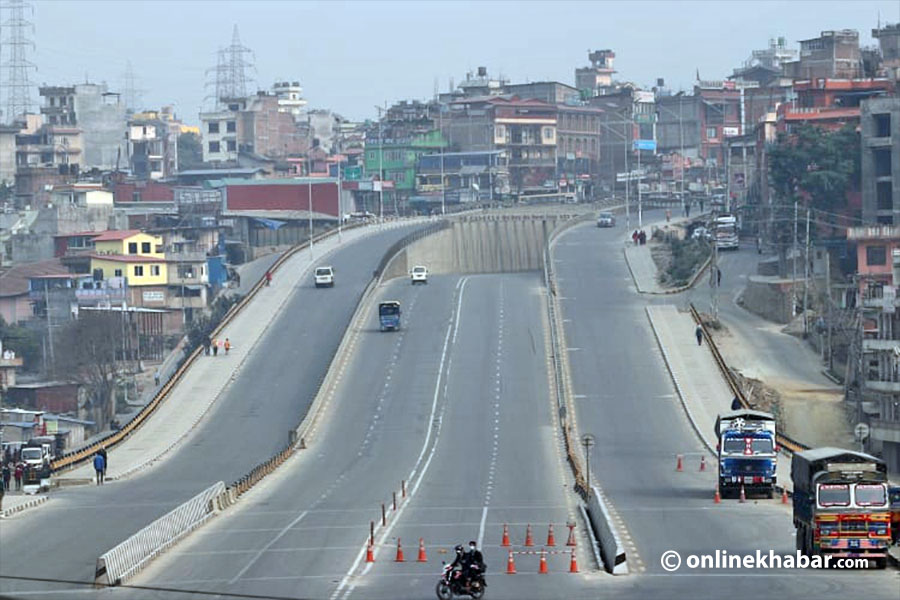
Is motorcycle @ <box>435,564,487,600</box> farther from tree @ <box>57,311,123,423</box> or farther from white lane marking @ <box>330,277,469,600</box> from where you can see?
tree @ <box>57,311,123,423</box>

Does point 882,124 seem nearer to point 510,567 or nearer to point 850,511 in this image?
point 850,511

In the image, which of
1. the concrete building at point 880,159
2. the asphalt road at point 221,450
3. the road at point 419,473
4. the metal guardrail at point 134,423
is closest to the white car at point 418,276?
the road at point 419,473

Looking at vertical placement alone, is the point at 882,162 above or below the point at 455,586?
above

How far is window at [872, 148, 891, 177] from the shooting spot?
4943 inches

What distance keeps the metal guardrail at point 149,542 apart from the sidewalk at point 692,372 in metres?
24.0

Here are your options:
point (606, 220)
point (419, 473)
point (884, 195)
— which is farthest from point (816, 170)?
point (419, 473)

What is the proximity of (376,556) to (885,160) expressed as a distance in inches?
3548

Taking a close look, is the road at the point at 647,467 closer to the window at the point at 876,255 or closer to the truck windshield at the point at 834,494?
the truck windshield at the point at 834,494

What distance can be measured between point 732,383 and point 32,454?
1363 inches

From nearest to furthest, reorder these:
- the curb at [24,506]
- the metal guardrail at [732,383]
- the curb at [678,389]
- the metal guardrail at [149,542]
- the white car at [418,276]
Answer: the metal guardrail at [149,542]
the curb at [24,506]
the metal guardrail at [732,383]
the curb at [678,389]
the white car at [418,276]

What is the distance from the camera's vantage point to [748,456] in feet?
183

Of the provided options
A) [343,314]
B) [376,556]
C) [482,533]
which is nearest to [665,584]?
[376,556]

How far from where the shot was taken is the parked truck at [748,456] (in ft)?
183

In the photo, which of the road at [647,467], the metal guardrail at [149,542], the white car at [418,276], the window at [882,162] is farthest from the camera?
the white car at [418,276]
